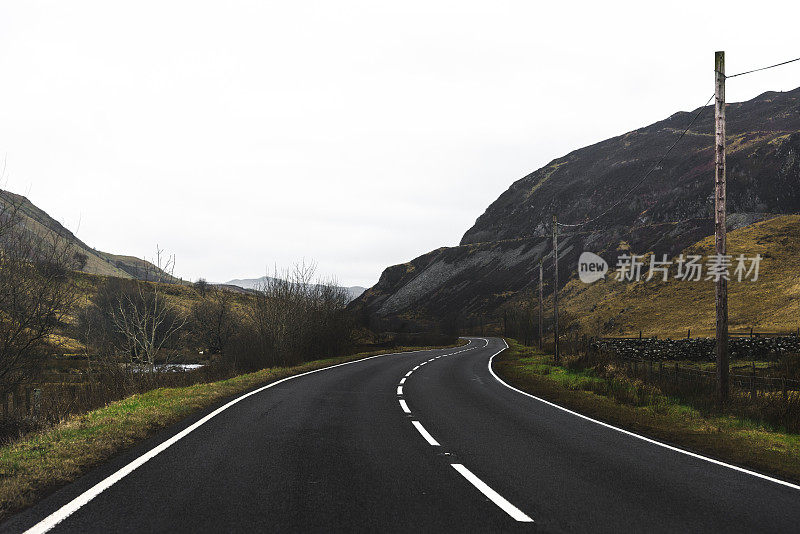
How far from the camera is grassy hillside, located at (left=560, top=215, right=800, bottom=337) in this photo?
47.0m

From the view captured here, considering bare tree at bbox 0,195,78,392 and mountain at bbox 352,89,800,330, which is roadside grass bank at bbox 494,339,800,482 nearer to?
bare tree at bbox 0,195,78,392

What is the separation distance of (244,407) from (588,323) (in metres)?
61.2

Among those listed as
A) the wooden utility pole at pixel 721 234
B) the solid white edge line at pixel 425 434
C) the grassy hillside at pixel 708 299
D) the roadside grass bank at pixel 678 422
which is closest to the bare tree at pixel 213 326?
the roadside grass bank at pixel 678 422

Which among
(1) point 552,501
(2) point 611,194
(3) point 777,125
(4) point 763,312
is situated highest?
(3) point 777,125

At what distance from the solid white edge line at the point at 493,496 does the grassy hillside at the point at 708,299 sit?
143ft

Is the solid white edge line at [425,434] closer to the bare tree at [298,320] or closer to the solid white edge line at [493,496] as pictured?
the solid white edge line at [493,496]

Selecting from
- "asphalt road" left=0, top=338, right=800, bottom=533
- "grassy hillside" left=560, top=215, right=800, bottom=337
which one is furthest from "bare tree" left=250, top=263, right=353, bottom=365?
"grassy hillside" left=560, top=215, right=800, bottom=337

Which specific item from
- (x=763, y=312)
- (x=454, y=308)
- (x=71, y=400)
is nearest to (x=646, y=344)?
(x=763, y=312)

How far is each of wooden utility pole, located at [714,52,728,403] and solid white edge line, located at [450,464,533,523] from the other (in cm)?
944

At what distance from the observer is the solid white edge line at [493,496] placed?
14.6 feet

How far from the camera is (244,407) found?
10.8 meters

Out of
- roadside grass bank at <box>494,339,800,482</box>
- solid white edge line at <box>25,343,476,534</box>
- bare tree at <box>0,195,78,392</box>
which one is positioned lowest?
roadside grass bank at <box>494,339,800,482</box>

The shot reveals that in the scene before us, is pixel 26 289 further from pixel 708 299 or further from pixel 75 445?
pixel 708 299

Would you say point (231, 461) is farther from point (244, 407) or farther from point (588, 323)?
point (588, 323)
